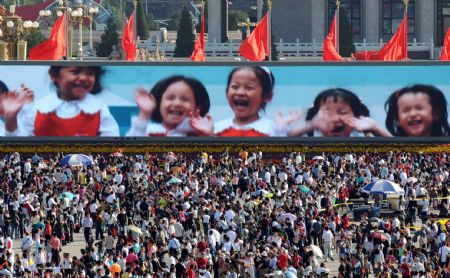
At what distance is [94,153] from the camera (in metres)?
69.1

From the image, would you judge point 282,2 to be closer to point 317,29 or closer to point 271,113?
point 317,29

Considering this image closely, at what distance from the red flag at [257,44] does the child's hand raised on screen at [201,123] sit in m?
4.98

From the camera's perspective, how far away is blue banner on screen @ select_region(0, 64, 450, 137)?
69.8 meters

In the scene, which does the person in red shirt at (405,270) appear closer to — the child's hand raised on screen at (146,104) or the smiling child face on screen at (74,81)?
the child's hand raised on screen at (146,104)

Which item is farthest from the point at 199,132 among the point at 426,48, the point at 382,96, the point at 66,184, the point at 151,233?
the point at 426,48

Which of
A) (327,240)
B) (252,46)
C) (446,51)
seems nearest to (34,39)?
(252,46)

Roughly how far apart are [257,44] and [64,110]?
29.5 feet

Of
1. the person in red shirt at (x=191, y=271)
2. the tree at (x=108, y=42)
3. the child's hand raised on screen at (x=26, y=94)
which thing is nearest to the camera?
the person in red shirt at (x=191, y=271)

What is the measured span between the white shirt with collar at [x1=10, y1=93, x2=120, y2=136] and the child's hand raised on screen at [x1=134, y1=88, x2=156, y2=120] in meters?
1.15

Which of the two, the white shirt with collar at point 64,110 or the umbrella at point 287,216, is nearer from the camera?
the umbrella at point 287,216

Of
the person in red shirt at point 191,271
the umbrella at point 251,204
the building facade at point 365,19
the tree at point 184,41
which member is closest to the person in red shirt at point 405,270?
the person in red shirt at point 191,271

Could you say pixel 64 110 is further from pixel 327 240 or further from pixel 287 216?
pixel 327 240

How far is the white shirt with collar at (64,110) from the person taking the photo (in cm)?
7025

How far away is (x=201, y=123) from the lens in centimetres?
7006
